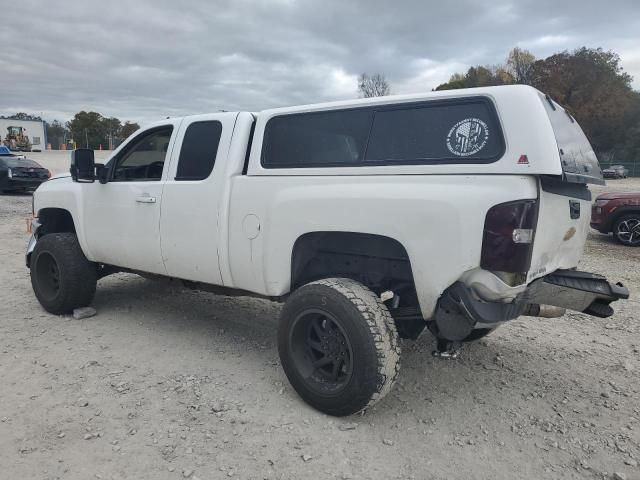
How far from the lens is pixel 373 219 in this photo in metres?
3.07

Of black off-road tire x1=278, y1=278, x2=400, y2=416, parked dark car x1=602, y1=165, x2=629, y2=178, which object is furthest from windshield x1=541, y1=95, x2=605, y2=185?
parked dark car x1=602, y1=165, x2=629, y2=178

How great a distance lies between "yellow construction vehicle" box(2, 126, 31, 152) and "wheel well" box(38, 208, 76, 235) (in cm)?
5045

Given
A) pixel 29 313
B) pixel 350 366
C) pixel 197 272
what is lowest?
pixel 29 313

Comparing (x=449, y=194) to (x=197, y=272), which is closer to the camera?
(x=449, y=194)

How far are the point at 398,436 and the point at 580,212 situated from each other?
1.88 m

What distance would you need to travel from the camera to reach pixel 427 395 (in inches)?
142

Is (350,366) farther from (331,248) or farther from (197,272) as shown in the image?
(197,272)

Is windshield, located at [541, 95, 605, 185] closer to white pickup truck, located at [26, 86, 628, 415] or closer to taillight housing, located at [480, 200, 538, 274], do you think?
white pickup truck, located at [26, 86, 628, 415]

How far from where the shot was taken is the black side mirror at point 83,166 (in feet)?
14.9

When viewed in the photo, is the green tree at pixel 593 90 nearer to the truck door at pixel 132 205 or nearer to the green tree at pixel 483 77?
the green tree at pixel 483 77

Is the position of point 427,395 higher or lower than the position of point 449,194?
lower

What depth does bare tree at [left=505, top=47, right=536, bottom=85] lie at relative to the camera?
55.6 meters

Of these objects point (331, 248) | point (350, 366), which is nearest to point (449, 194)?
point (331, 248)

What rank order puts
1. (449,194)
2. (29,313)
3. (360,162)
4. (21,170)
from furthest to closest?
(21,170), (29,313), (360,162), (449,194)
